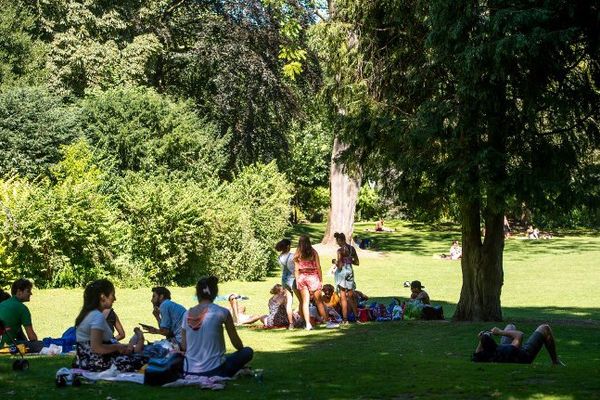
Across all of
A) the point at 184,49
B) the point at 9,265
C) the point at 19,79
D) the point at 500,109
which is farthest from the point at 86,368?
the point at 184,49

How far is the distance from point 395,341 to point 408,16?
6.43m

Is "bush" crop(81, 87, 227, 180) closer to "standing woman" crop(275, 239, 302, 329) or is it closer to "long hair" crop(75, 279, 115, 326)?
"standing woman" crop(275, 239, 302, 329)

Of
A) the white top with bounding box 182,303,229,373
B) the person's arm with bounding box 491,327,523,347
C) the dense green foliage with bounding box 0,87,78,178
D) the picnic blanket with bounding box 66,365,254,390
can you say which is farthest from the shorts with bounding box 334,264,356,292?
the dense green foliage with bounding box 0,87,78,178

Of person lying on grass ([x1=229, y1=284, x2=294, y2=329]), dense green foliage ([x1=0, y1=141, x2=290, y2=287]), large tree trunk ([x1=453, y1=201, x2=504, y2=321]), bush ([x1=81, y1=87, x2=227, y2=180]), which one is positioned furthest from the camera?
bush ([x1=81, y1=87, x2=227, y2=180])

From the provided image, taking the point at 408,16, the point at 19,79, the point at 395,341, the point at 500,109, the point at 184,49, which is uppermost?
the point at 184,49

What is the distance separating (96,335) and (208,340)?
125cm

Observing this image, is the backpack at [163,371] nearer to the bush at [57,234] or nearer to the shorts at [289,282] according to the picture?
the shorts at [289,282]

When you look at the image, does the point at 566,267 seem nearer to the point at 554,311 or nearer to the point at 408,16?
the point at 554,311

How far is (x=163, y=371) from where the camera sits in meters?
9.90

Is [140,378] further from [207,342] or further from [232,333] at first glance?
[232,333]

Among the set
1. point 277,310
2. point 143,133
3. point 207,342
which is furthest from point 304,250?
point 143,133

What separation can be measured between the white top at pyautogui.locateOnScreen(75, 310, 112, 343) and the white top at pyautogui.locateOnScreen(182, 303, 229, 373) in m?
0.94

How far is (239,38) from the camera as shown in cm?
4003

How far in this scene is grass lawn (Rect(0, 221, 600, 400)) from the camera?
962 centimetres
